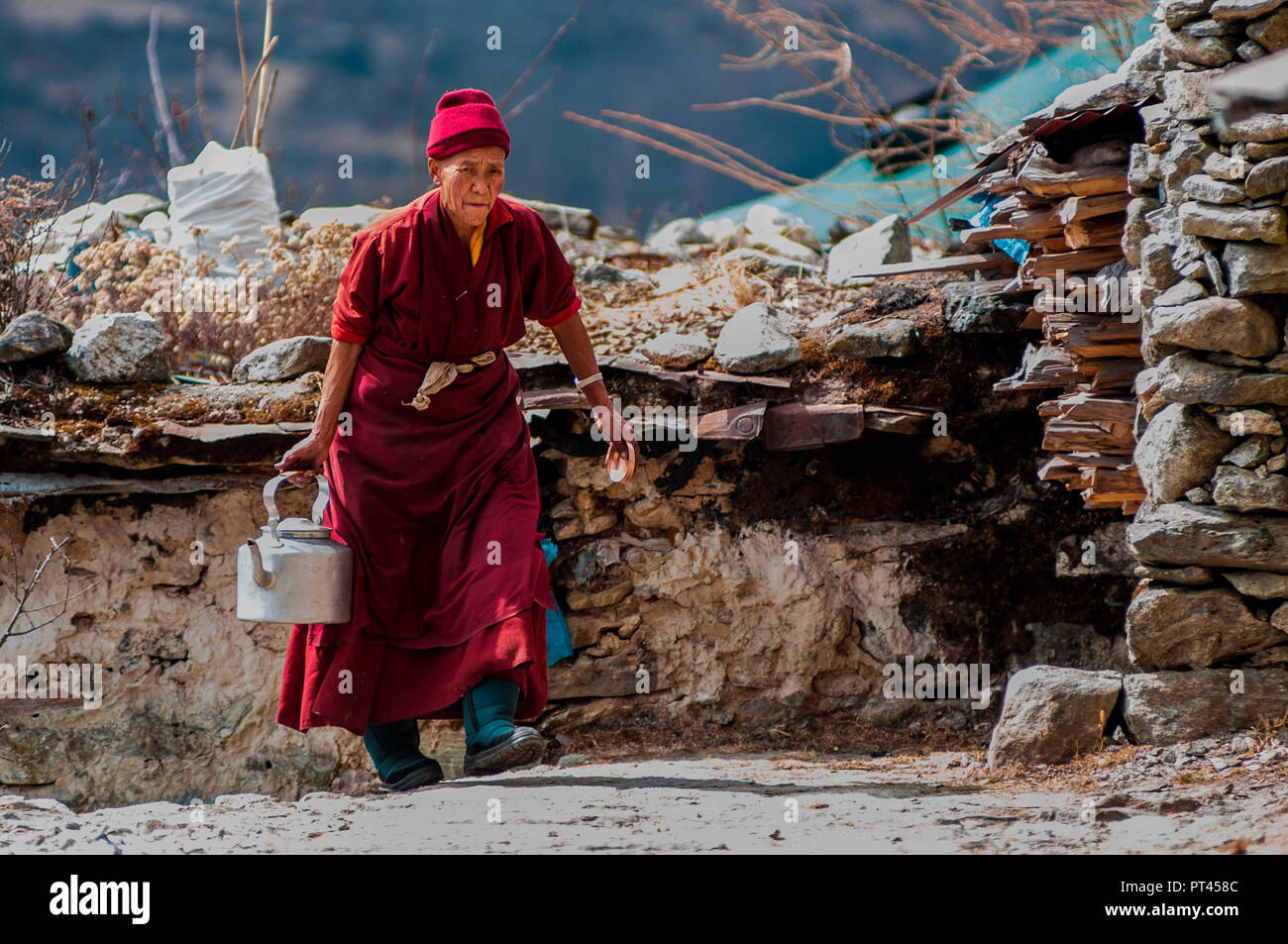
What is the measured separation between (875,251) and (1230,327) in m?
2.93

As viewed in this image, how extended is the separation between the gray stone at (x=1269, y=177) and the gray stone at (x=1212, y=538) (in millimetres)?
902

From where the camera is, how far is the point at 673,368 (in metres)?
5.28

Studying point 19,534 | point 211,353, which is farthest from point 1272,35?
point 19,534

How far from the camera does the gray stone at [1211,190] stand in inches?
133

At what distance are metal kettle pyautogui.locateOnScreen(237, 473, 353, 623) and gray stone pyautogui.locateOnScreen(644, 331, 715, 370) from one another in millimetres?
2134

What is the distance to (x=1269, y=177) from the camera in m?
3.30

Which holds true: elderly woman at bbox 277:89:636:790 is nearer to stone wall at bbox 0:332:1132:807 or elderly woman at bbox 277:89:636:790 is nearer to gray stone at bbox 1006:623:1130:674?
stone wall at bbox 0:332:1132:807

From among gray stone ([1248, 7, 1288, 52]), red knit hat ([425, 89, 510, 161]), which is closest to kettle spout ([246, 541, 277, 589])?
red knit hat ([425, 89, 510, 161])

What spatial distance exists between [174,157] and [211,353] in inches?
126

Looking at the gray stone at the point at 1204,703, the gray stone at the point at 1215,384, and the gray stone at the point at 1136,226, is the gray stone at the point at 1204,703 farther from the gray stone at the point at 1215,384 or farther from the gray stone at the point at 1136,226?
the gray stone at the point at 1136,226

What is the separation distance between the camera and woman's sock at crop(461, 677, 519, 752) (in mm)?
3322

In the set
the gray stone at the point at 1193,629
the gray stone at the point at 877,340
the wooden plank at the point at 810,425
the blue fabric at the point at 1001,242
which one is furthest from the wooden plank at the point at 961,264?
the gray stone at the point at 1193,629

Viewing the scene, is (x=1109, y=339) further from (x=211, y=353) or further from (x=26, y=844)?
(x=211, y=353)

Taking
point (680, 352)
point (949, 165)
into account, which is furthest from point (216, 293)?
point (949, 165)
